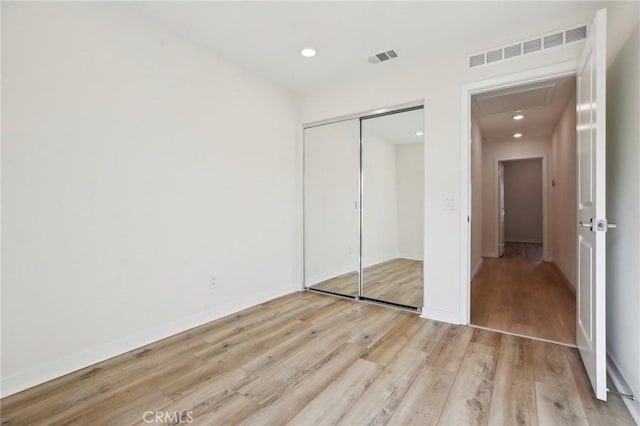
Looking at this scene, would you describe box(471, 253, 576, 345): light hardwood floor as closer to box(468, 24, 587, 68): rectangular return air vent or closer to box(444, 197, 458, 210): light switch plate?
box(444, 197, 458, 210): light switch plate

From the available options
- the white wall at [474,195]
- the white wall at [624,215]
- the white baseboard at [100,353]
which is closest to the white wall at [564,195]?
the white wall at [474,195]

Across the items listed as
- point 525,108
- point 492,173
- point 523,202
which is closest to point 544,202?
point 492,173

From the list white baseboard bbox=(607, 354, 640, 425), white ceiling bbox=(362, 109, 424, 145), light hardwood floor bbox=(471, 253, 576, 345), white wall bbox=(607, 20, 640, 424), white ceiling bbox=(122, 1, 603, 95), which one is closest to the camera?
white baseboard bbox=(607, 354, 640, 425)

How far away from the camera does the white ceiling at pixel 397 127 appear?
3.15m

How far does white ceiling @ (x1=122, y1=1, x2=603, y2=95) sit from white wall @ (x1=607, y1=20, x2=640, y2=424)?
2.59 ft

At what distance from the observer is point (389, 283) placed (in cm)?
360

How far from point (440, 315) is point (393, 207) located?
1.27m

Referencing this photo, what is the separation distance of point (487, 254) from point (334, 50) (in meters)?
5.87

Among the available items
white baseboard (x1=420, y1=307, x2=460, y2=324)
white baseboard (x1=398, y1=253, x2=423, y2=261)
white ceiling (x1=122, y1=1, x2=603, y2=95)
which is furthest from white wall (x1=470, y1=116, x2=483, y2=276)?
white ceiling (x1=122, y1=1, x2=603, y2=95)

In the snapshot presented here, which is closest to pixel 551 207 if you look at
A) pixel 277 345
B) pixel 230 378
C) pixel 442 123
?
pixel 442 123

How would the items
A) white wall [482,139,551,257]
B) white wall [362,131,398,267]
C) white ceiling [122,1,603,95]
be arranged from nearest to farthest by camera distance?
white ceiling [122,1,603,95] → white wall [362,131,398,267] → white wall [482,139,551,257]

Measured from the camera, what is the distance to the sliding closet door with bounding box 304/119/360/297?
3.66 meters

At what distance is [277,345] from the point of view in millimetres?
2344

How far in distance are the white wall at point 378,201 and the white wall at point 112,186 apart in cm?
136
